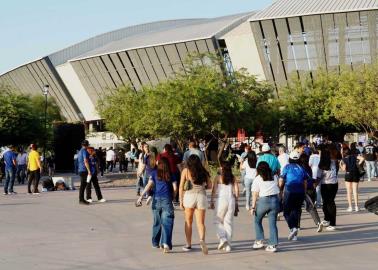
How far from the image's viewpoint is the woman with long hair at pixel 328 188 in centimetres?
1252

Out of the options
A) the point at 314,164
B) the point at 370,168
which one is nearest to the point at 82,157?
the point at 314,164

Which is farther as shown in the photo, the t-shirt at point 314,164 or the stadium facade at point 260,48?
the stadium facade at point 260,48

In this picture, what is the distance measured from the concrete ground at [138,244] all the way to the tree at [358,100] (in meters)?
22.3

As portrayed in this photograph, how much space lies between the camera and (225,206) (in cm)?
1004

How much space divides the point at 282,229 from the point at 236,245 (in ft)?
7.40

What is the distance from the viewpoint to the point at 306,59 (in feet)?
197

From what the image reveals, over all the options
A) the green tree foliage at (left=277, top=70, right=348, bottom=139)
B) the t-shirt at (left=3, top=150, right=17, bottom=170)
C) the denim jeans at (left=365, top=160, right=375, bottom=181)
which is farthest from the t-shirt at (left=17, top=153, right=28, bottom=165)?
the green tree foliage at (left=277, top=70, right=348, bottom=139)

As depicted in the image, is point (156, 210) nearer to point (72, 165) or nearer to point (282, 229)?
point (282, 229)

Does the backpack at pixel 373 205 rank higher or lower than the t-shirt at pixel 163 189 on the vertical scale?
lower

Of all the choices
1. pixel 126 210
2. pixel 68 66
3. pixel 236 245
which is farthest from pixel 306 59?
pixel 236 245

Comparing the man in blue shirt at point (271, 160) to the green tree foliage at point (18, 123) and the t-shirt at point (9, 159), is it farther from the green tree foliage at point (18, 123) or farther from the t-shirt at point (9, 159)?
the green tree foliage at point (18, 123)

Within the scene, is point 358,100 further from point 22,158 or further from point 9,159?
point 9,159

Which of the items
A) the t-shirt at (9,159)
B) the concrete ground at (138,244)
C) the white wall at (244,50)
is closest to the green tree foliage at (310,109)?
the white wall at (244,50)

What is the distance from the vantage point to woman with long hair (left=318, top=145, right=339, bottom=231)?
41.1 ft
